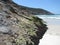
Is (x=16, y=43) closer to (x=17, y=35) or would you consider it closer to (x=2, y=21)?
(x=17, y=35)

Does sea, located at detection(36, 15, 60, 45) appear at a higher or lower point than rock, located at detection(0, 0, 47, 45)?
lower

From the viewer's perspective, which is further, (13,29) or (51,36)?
(51,36)

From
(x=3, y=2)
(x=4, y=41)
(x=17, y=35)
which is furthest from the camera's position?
(x=3, y=2)

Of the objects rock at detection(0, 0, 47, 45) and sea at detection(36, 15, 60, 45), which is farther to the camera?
sea at detection(36, 15, 60, 45)

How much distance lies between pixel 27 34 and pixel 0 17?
12.9 inches

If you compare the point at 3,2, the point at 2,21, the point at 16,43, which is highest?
the point at 3,2

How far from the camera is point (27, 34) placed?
2086 millimetres

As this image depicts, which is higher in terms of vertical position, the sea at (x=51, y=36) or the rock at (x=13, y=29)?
the rock at (x=13, y=29)

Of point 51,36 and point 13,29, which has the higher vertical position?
point 13,29

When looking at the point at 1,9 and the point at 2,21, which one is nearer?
the point at 2,21

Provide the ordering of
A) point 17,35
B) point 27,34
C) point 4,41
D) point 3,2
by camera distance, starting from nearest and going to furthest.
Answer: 1. point 4,41
2. point 17,35
3. point 27,34
4. point 3,2

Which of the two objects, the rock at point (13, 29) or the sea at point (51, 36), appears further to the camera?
the sea at point (51, 36)

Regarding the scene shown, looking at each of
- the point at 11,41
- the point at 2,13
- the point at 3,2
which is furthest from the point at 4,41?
the point at 3,2

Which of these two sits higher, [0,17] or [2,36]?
[0,17]
